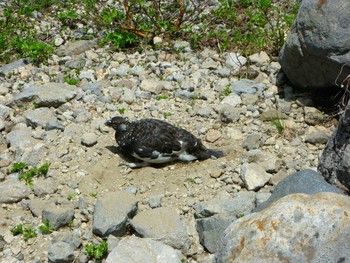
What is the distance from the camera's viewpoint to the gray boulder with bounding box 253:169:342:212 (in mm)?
6730

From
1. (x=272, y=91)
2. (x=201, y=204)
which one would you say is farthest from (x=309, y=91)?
Result: (x=201, y=204)

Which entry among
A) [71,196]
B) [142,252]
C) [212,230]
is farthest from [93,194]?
[212,230]

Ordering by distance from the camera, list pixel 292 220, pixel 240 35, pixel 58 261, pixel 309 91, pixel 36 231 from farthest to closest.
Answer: pixel 240 35, pixel 309 91, pixel 36 231, pixel 58 261, pixel 292 220

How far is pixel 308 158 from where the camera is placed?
27.1ft

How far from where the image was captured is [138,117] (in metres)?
9.16

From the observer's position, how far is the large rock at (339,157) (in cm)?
688

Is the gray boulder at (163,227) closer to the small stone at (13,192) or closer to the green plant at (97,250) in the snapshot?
the green plant at (97,250)

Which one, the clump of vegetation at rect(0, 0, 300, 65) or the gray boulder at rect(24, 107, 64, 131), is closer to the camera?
the gray boulder at rect(24, 107, 64, 131)

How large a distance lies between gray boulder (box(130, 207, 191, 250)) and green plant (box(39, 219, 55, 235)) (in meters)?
0.88

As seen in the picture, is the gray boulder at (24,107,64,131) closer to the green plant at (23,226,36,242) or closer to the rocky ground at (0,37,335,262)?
the rocky ground at (0,37,335,262)

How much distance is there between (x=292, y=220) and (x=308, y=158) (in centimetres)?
294

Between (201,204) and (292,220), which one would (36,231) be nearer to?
(201,204)

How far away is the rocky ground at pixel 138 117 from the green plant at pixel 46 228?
46mm

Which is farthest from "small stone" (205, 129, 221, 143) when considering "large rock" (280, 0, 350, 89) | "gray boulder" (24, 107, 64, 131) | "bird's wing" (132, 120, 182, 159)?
"gray boulder" (24, 107, 64, 131)
